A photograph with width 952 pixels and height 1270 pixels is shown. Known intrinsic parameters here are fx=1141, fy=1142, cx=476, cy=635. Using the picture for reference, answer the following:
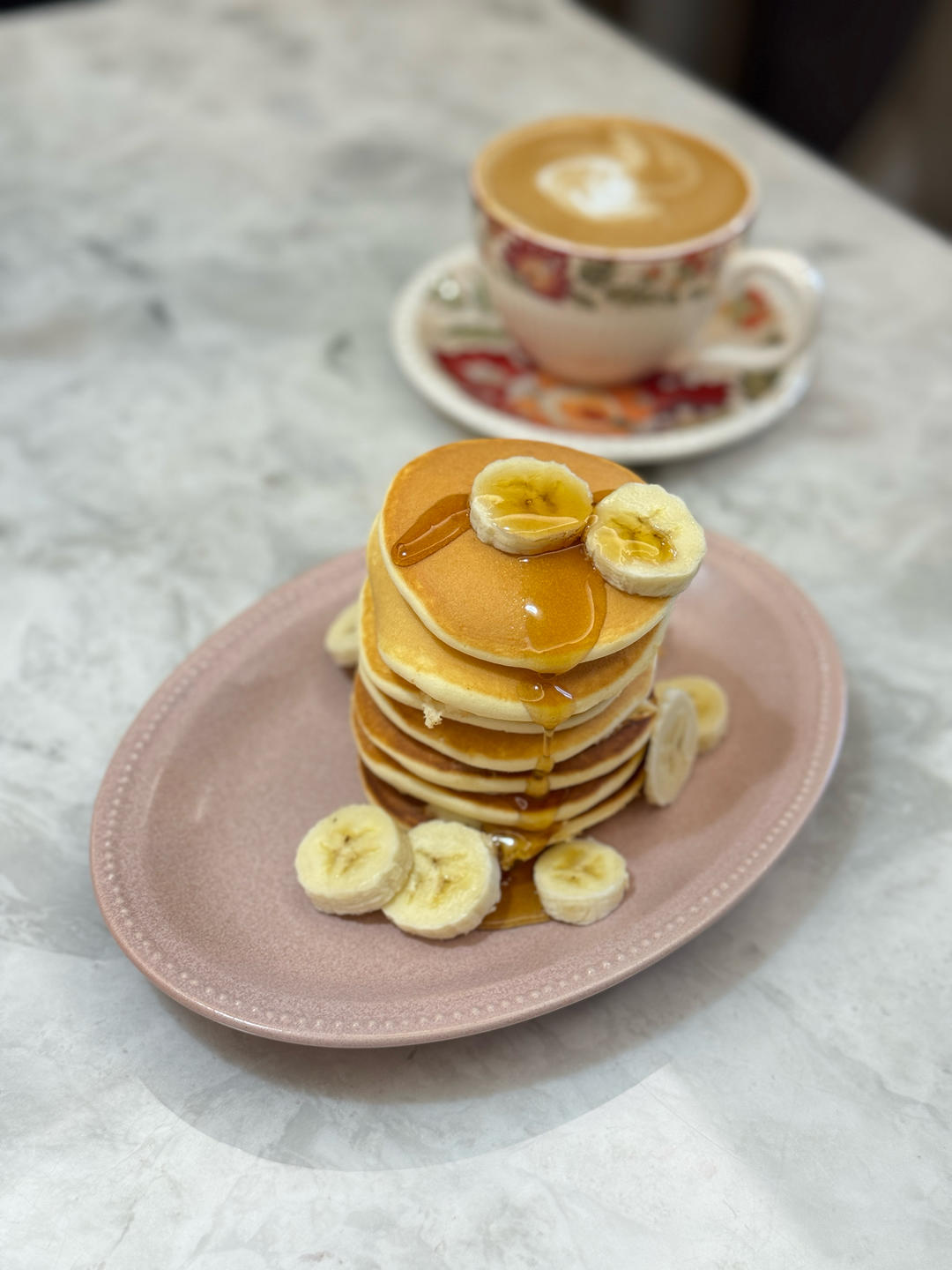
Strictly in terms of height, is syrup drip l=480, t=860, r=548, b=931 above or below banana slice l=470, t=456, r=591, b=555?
below

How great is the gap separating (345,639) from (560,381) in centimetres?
64

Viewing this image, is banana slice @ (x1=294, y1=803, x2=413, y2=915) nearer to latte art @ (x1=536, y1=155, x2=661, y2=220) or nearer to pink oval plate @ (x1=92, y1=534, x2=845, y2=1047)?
pink oval plate @ (x1=92, y1=534, x2=845, y2=1047)

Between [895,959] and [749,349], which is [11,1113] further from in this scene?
[749,349]

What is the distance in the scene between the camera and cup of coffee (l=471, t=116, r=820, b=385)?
1429 mm

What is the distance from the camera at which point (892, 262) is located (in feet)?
6.18

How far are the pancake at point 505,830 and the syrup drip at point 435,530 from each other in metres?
0.23

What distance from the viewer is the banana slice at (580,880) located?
923 mm

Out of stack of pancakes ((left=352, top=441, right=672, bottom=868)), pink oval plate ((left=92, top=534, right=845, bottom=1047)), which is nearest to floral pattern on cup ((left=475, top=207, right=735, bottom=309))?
pink oval plate ((left=92, top=534, right=845, bottom=1047))

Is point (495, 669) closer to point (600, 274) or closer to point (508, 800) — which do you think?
point (508, 800)

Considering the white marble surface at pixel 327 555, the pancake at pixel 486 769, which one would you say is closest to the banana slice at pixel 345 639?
the pancake at pixel 486 769

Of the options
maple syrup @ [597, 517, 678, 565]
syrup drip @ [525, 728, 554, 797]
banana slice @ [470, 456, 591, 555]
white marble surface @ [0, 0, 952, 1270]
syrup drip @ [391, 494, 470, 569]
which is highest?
maple syrup @ [597, 517, 678, 565]

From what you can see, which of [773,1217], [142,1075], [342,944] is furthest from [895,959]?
[142,1075]

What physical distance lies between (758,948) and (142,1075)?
1.73 ft

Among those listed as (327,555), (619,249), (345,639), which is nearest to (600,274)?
(619,249)
